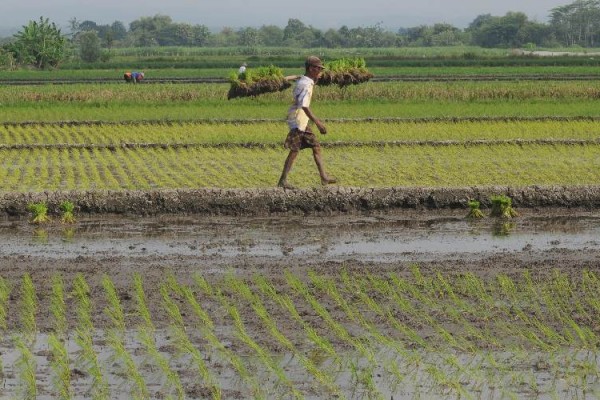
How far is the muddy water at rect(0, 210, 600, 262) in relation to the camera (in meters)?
8.79

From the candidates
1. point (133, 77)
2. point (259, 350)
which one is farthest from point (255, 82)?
point (133, 77)

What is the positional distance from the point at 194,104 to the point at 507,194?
14473 millimetres

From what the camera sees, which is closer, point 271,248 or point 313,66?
point 271,248

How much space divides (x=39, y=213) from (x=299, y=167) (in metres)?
3.68

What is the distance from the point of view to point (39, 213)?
394 inches

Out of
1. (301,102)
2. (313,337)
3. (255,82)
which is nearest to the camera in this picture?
(313,337)

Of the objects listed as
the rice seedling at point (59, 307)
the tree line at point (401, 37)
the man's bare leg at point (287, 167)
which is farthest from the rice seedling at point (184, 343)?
the tree line at point (401, 37)

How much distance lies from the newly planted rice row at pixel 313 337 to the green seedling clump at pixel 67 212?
2619 mm

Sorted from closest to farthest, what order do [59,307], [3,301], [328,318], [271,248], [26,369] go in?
1. [26,369]
2. [328,318]
3. [59,307]
4. [3,301]
5. [271,248]

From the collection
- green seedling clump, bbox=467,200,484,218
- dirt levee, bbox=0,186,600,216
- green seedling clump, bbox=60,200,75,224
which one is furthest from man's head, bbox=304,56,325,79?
green seedling clump, bbox=60,200,75,224

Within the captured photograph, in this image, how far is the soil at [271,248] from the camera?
7.40 m

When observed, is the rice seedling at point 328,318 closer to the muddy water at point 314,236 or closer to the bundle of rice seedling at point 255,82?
the muddy water at point 314,236

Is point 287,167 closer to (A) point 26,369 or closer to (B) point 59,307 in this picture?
(B) point 59,307

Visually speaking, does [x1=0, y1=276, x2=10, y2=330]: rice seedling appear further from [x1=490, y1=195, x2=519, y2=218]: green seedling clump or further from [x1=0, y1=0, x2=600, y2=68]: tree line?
[x1=0, y1=0, x2=600, y2=68]: tree line
